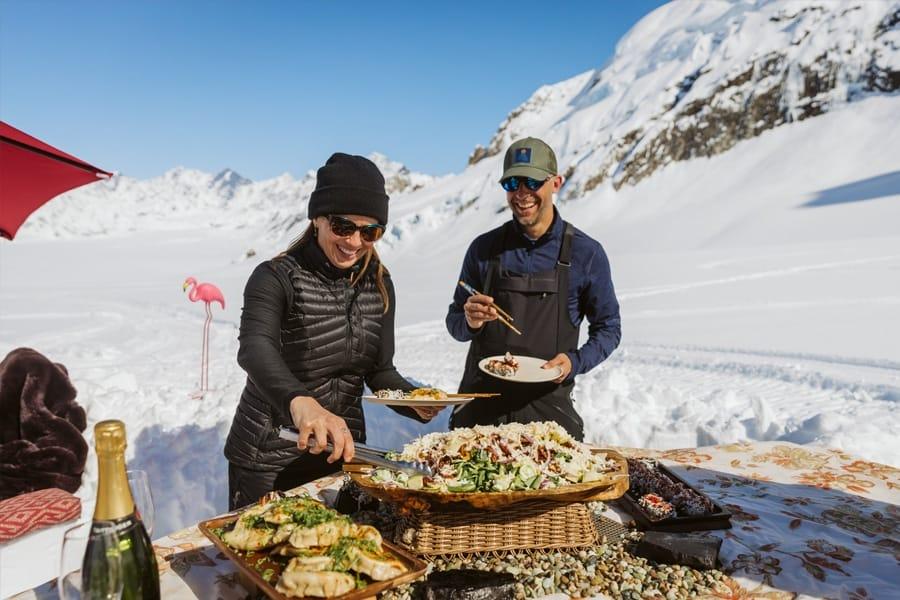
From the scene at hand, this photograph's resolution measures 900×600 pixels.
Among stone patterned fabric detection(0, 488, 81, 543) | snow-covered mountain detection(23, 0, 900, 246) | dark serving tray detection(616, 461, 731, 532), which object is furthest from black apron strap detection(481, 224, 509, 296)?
snow-covered mountain detection(23, 0, 900, 246)

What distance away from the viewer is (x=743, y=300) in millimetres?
19109

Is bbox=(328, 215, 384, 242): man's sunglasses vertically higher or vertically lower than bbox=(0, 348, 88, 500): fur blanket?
higher

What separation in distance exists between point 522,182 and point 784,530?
8.10 feet

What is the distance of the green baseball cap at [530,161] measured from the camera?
13.4 feet

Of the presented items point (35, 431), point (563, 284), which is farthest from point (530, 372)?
point (35, 431)

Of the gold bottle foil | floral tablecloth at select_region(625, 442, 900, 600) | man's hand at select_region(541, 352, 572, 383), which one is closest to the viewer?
the gold bottle foil

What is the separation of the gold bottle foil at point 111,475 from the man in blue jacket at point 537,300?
2.73 metres

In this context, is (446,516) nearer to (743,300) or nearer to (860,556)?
(860,556)

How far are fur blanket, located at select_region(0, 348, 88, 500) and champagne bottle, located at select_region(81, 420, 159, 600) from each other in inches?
169

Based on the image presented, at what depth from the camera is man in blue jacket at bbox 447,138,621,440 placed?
4.18 m

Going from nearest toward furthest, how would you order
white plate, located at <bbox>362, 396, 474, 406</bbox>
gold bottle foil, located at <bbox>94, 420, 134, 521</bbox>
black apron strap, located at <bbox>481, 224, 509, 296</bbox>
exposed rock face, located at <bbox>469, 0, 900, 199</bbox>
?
gold bottle foil, located at <bbox>94, 420, 134, 521</bbox> < white plate, located at <bbox>362, 396, 474, 406</bbox> < black apron strap, located at <bbox>481, 224, 509, 296</bbox> < exposed rock face, located at <bbox>469, 0, 900, 199</bbox>

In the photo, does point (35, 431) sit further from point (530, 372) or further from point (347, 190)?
point (530, 372)

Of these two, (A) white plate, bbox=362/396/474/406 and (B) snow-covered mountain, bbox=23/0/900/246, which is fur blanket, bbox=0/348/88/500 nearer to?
(A) white plate, bbox=362/396/474/406

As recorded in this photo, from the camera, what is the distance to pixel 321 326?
326 cm
